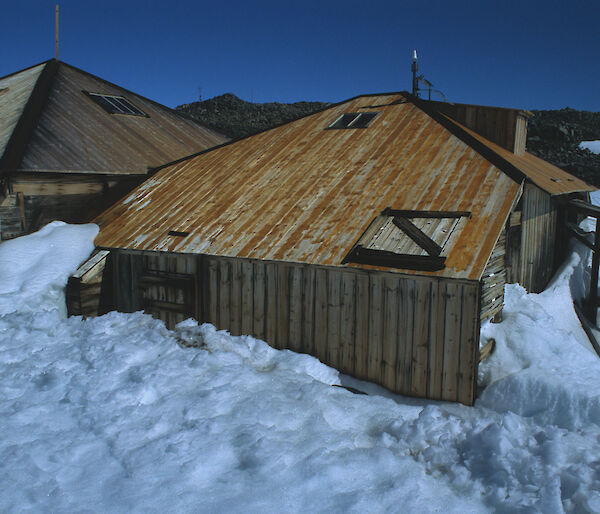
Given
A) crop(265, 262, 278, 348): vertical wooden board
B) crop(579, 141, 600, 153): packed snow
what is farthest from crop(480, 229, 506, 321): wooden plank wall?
crop(579, 141, 600, 153): packed snow

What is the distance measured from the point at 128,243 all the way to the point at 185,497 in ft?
26.1

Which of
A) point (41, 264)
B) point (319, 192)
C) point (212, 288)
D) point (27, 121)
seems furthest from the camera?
point (27, 121)

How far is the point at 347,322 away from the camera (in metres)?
9.02

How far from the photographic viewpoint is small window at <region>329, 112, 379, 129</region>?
1438cm

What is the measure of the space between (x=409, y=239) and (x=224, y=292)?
4.05 m

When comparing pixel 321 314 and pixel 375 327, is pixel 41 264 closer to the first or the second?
pixel 321 314

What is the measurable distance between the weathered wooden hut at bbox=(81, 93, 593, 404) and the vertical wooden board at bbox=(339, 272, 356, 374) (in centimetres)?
2

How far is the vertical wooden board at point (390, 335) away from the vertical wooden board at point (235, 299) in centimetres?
317

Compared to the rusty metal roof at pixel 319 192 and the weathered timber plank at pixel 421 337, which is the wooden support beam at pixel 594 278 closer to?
the rusty metal roof at pixel 319 192

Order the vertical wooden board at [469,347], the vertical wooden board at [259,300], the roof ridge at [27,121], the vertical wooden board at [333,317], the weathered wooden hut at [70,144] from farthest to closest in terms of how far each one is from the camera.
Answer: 1. the weathered wooden hut at [70,144]
2. the roof ridge at [27,121]
3. the vertical wooden board at [259,300]
4. the vertical wooden board at [333,317]
5. the vertical wooden board at [469,347]

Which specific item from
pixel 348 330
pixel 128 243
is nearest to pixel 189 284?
pixel 128 243

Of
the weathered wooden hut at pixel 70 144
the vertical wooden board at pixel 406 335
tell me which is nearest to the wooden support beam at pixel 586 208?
the vertical wooden board at pixel 406 335

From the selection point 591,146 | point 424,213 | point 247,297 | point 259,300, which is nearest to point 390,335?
point 424,213

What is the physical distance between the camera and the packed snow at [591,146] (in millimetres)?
58744
